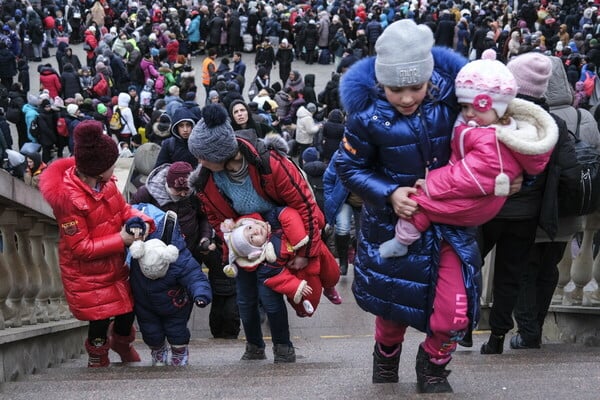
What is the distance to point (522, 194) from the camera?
556 centimetres

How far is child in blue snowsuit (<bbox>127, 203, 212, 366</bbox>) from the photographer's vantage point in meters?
5.73

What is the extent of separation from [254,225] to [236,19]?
2602cm

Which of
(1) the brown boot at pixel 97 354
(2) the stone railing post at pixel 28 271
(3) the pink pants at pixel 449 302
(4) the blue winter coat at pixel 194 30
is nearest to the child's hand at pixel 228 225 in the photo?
(1) the brown boot at pixel 97 354

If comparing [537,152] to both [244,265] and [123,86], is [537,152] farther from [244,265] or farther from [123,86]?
[123,86]

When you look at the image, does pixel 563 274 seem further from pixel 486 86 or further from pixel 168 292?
pixel 486 86

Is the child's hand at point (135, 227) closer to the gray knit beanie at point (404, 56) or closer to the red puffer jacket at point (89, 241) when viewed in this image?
the red puffer jacket at point (89, 241)

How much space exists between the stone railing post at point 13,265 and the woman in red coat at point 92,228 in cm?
49

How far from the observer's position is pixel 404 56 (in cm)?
422

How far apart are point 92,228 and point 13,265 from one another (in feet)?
3.00

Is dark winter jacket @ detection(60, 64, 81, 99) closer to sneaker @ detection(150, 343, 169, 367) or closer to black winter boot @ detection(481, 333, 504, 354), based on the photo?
sneaker @ detection(150, 343, 169, 367)

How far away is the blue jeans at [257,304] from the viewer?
5.86 metres

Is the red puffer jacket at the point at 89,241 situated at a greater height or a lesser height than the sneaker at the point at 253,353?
greater

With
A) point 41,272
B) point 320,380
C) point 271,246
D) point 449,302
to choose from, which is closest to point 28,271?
point 41,272

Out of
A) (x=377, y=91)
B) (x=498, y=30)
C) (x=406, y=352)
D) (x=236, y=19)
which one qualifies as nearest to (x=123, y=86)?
A: (x=236, y=19)
